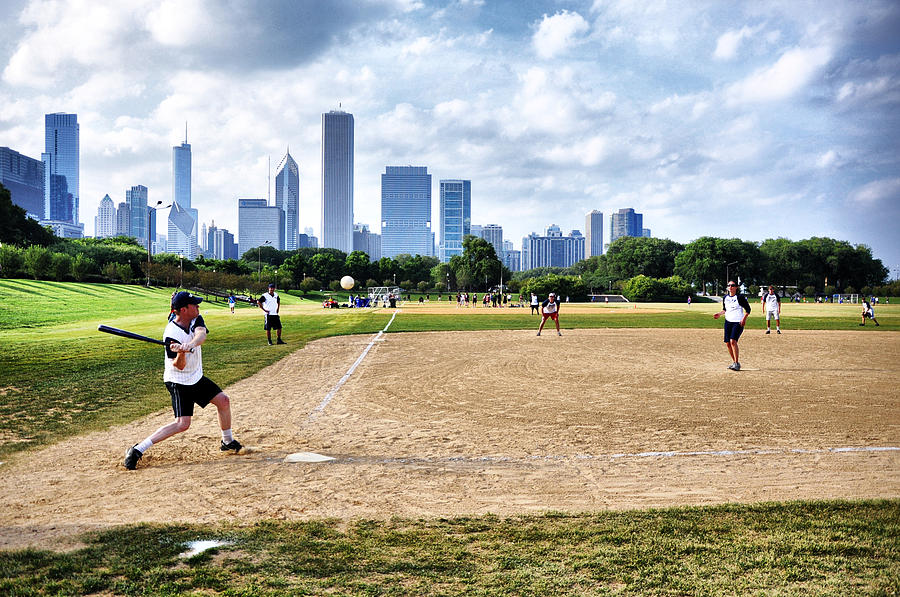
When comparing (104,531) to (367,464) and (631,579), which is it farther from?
(631,579)

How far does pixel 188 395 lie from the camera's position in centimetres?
680

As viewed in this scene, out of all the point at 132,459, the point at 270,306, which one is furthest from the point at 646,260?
the point at 132,459

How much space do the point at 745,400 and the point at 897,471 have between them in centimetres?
415

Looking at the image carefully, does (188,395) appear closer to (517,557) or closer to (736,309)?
(517,557)

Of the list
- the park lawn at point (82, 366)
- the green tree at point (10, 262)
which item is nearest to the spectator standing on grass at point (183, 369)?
the park lawn at point (82, 366)

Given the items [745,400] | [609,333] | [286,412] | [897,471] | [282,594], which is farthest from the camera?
[609,333]

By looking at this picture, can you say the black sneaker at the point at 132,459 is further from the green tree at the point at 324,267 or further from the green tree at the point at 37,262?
the green tree at the point at 324,267

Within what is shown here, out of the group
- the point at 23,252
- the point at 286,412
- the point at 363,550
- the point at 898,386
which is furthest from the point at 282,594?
the point at 23,252

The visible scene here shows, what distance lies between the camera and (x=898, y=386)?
12.2 metres

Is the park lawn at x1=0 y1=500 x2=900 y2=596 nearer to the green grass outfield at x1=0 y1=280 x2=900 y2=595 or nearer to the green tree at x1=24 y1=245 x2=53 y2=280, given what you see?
the green grass outfield at x1=0 y1=280 x2=900 y2=595

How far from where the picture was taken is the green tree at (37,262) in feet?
168

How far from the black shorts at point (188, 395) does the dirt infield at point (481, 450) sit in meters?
0.64

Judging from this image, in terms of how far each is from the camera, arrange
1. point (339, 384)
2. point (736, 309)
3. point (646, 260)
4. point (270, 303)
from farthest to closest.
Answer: point (646, 260) < point (270, 303) < point (736, 309) < point (339, 384)

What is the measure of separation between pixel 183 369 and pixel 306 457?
1.77m
